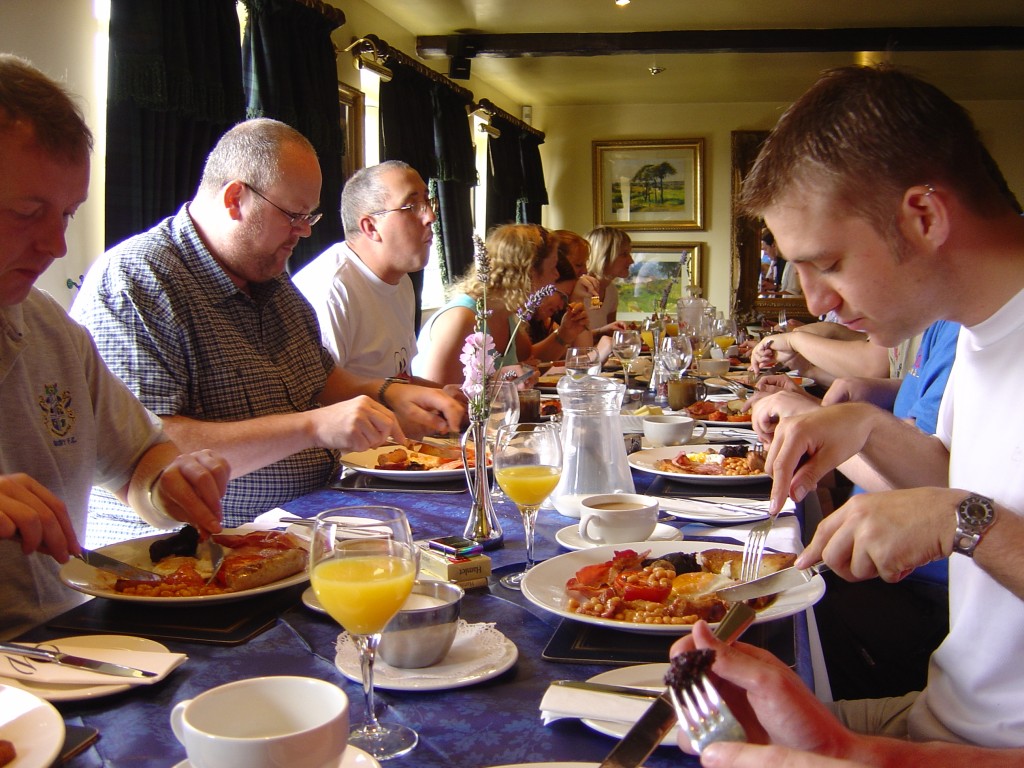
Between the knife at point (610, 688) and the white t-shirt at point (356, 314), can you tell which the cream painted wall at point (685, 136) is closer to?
the white t-shirt at point (356, 314)

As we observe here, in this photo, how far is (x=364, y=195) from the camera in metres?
3.50

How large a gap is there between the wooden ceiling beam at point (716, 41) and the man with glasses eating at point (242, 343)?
4.47m

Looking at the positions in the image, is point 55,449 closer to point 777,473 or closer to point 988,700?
point 777,473

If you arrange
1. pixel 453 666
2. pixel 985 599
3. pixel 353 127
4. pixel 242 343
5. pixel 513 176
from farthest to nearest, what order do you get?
pixel 513 176 → pixel 353 127 → pixel 242 343 → pixel 985 599 → pixel 453 666

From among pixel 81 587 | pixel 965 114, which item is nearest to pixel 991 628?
pixel 965 114

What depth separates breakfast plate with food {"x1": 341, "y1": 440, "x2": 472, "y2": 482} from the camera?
1.96 m

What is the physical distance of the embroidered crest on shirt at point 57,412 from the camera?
1548mm

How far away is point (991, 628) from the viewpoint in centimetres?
113

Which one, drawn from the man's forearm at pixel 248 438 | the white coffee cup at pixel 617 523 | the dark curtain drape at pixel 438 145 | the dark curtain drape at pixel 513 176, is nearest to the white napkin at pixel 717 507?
the white coffee cup at pixel 617 523

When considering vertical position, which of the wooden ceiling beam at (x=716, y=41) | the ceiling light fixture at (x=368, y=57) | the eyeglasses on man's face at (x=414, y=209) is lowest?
the eyeglasses on man's face at (x=414, y=209)

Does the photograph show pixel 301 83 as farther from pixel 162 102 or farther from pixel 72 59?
pixel 72 59

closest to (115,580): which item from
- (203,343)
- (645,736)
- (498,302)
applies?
(645,736)

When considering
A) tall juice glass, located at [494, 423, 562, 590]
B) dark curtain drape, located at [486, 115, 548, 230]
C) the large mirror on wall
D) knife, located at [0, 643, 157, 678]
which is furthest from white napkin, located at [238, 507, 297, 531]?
the large mirror on wall

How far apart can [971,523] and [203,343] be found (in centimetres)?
167
